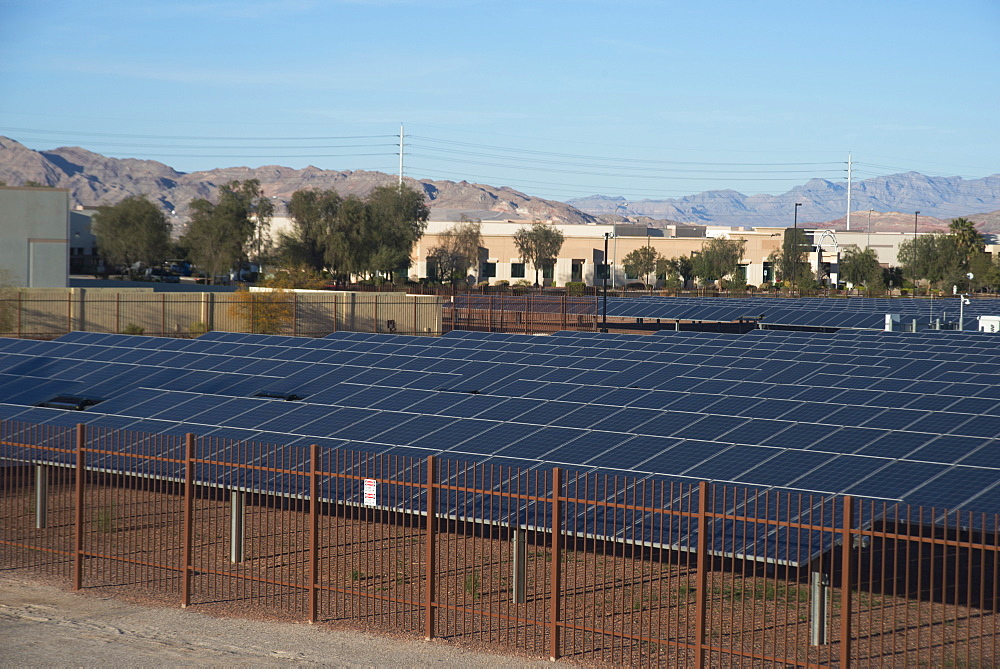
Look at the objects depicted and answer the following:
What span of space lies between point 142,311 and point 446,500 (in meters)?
43.0

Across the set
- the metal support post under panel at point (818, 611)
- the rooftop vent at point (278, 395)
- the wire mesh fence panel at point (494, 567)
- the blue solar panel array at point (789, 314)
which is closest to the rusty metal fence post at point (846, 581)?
the metal support post under panel at point (818, 611)

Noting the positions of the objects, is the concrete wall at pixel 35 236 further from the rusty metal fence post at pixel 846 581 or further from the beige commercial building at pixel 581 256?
the beige commercial building at pixel 581 256

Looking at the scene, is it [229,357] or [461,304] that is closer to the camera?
[229,357]

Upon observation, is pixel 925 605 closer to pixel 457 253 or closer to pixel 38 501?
pixel 38 501

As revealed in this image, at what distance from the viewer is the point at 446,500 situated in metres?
15.1

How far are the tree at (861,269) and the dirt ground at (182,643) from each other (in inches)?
4598

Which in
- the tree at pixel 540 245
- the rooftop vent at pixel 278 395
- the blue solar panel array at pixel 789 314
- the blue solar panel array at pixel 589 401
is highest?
the tree at pixel 540 245

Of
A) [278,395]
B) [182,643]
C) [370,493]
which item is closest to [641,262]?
[278,395]

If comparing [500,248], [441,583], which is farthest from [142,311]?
[500,248]

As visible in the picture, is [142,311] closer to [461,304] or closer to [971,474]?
[461,304]

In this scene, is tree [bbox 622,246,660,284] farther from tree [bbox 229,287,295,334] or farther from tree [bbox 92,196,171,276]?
tree [bbox 229,287,295,334]

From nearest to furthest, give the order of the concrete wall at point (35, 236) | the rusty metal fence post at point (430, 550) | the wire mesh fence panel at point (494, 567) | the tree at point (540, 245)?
the rusty metal fence post at point (430, 550) → the wire mesh fence panel at point (494, 567) → the concrete wall at point (35, 236) → the tree at point (540, 245)

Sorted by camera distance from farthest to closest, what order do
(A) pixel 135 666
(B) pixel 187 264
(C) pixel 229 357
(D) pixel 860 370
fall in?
(B) pixel 187 264, (C) pixel 229 357, (D) pixel 860 370, (A) pixel 135 666

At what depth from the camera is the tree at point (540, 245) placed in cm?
13362
